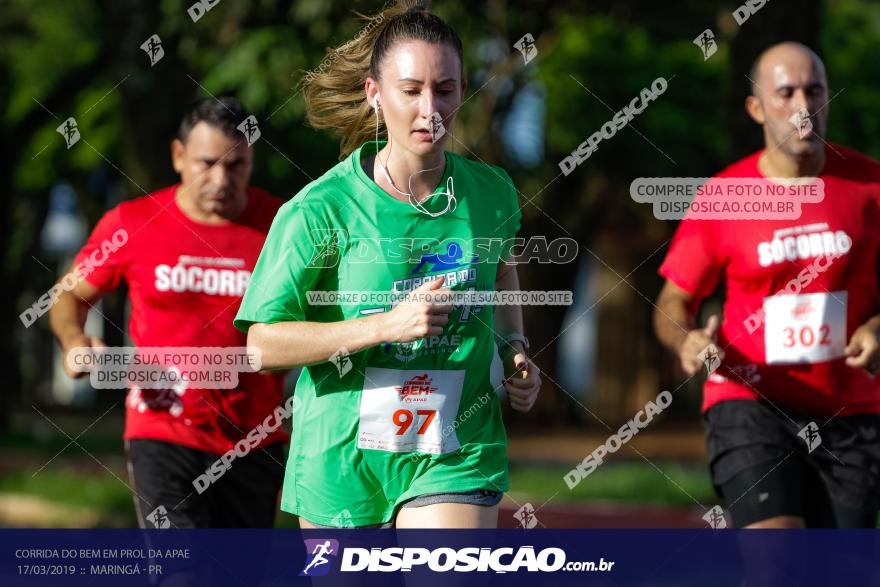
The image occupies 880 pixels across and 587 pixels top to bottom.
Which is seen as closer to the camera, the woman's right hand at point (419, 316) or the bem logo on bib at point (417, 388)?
the woman's right hand at point (419, 316)

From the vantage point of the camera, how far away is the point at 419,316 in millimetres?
3812

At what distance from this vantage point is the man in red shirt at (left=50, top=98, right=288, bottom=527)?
18.5ft

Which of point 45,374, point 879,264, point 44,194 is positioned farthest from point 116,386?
point 45,374

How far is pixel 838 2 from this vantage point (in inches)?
914

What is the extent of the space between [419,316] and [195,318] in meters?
2.12

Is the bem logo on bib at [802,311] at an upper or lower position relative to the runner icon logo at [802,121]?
lower

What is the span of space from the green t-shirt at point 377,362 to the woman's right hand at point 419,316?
0.21 m

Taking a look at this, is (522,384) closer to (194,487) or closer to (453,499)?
(453,499)

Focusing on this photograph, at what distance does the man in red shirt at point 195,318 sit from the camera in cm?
564

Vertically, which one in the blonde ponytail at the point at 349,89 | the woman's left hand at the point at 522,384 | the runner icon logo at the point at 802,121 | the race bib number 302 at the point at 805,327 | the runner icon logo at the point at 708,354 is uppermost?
the runner icon logo at the point at 802,121

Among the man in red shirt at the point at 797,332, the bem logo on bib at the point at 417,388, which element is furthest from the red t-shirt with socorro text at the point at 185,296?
the man in red shirt at the point at 797,332

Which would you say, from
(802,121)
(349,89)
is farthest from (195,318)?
(802,121)

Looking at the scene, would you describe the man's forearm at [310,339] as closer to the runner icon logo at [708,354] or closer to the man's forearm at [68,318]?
the runner icon logo at [708,354]

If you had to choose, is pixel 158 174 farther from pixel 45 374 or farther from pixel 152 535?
pixel 45 374
